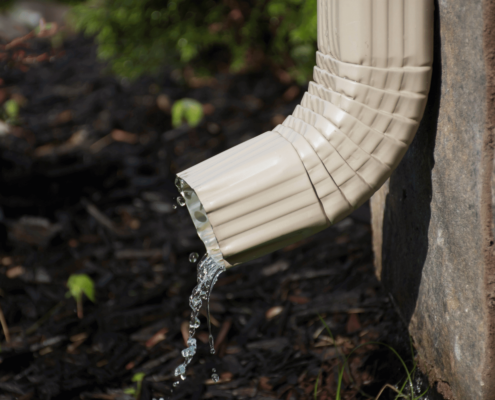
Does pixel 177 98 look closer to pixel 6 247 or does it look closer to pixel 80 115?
pixel 80 115

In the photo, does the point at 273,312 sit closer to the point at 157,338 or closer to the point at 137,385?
the point at 157,338

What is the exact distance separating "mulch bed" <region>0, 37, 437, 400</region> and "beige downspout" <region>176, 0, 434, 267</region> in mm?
767

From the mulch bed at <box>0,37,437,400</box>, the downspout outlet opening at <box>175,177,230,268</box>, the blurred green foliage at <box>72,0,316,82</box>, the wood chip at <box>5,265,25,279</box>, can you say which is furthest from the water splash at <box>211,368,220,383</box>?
the blurred green foliage at <box>72,0,316,82</box>

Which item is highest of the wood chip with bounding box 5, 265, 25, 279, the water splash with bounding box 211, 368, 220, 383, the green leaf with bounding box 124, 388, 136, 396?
the wood chip with bounding box 5, 265, 25, 279

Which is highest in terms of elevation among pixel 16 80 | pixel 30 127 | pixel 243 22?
pixel 243 22

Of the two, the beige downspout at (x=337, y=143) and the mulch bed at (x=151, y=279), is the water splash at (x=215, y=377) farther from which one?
the beige downspout at (x=337, y=143)

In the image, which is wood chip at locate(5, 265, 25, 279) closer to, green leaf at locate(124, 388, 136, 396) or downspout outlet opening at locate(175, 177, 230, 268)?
green leaf at locate(124, 388, 136, 396)

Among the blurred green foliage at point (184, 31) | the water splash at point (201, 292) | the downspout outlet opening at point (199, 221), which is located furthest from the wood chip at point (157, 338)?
the blurred green foliage at point (184, 31)

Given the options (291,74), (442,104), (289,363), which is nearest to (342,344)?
(289,363)

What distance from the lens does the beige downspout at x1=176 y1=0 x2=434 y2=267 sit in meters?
1.08

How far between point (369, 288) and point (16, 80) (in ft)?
12.7

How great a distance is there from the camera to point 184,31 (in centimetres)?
359

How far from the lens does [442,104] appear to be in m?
1.16

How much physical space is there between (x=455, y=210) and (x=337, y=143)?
0.34 m
